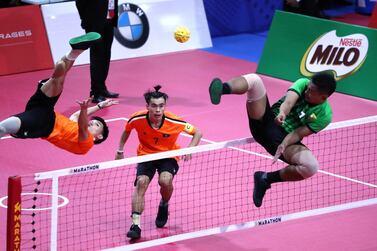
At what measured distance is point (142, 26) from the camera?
19.8 m

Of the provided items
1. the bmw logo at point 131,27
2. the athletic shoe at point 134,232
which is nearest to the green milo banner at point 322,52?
the bmw logo at point 131,27

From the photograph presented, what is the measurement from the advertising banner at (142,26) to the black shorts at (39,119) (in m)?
7.78

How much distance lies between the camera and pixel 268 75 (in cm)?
1866

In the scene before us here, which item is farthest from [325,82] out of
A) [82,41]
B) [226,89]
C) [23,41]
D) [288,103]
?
[23,41]

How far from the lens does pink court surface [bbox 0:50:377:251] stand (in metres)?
10.8

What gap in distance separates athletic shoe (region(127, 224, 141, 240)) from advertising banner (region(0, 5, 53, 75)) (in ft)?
28.3

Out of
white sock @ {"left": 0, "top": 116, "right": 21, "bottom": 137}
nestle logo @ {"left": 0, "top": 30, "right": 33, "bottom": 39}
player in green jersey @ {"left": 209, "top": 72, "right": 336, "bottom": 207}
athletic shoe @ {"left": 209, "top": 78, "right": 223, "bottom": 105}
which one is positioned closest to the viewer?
athletic shoe @ {"left": 209, "top": 78, "right": 223, "bottom": 105}

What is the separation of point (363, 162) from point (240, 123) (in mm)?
2743

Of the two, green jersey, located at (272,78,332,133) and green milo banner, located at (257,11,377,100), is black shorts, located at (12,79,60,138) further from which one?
green milo banner, located at (257,11,377,100)

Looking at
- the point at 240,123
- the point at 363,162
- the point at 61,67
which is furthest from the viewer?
the point at 240,123

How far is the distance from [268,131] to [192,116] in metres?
5.61

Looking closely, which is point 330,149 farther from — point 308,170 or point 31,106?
point 31,106

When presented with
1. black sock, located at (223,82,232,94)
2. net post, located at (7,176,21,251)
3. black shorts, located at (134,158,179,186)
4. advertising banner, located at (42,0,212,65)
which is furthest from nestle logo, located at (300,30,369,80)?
net post, located at (7,176,21,251)

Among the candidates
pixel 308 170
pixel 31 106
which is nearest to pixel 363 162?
pixel 308 170
